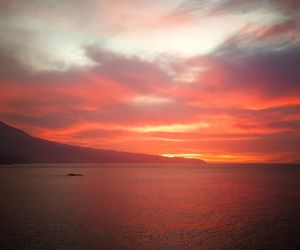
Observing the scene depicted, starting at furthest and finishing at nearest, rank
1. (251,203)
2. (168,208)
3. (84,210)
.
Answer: (251,203)
(168,208)
(84,210)

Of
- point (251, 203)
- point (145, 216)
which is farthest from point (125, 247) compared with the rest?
point (251, 203)

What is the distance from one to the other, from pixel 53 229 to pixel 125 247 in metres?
14.2

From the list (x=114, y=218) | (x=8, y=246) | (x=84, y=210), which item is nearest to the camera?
(x=8, y=246)

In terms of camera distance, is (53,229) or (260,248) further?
(53,229)

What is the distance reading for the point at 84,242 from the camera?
40250 mm

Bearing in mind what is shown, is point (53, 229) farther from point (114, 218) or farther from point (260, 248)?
point (260, 248)

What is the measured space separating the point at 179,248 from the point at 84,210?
31902 mm

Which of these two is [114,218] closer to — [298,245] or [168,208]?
[168,208]

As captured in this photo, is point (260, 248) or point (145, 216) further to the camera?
point (145, 216)

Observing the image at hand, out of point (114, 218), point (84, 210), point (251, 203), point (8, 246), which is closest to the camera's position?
point (8, 246)

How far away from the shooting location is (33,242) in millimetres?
39156

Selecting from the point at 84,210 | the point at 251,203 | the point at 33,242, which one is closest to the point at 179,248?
the point at 33,242

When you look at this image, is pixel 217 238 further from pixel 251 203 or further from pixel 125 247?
pixel 251 203

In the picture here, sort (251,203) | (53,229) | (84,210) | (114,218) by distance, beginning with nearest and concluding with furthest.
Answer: (53,229)
(114,218)
(84,210)
(251,203)
